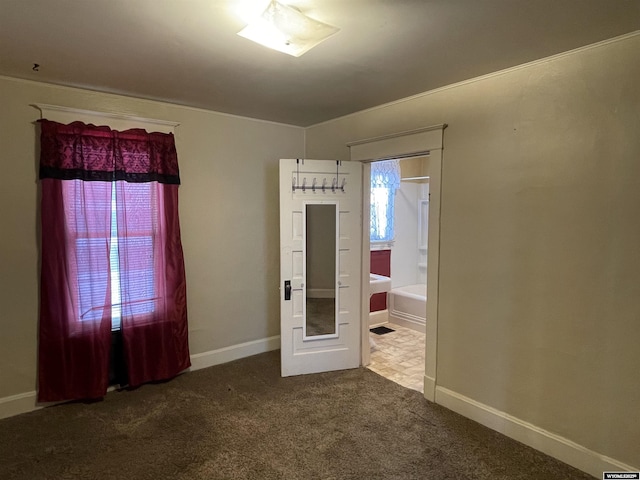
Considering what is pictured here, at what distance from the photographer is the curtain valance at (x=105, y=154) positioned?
108 inches

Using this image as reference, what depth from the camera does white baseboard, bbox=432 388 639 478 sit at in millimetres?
2145

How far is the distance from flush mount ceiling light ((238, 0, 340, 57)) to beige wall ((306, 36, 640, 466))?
1449 mm

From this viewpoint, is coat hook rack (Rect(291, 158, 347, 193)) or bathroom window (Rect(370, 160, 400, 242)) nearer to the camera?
coat hook rack (Rect(291, 158, 347, 193))

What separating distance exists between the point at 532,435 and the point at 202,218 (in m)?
3.23

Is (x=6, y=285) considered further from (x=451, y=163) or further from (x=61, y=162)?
(x=451, y=163)

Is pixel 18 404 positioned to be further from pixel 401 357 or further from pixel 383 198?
pixel 383 198

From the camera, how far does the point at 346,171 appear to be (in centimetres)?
350

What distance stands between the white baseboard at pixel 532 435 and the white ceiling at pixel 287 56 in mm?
2409

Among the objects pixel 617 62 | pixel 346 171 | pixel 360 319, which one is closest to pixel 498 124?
pixel 617 62

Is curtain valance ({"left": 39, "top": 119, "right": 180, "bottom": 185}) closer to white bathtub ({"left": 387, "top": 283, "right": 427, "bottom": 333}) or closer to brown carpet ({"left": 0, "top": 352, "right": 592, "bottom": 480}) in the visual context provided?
brown carpet ({"left": 0, "top": 352, "right": 592, "bottom": 480})

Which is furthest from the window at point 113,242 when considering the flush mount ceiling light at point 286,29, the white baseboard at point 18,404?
the flush mount ceiling light at point 286,29

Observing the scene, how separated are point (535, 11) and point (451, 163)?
3.96 feet

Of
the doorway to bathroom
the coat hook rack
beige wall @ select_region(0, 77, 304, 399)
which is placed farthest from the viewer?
the doorway to bathroom


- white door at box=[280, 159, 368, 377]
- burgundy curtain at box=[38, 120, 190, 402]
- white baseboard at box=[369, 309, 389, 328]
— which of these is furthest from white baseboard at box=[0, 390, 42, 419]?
white baseboard at box=[369, 309, 389, 328]
